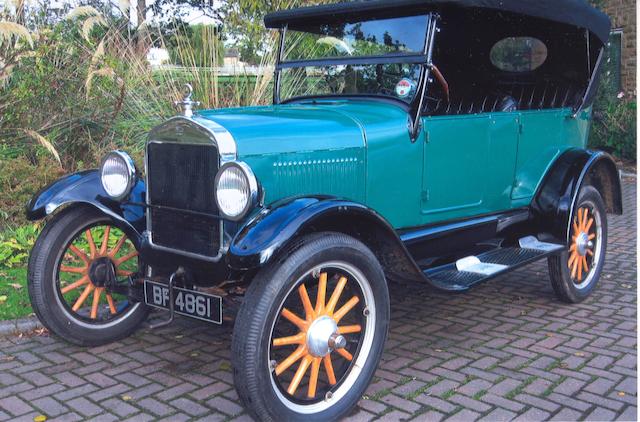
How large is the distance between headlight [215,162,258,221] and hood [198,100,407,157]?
0.19 meters

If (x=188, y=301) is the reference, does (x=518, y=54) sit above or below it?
above

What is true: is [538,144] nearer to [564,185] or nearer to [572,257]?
[564,185]

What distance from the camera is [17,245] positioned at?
5.10 meters

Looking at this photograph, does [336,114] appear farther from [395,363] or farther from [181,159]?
[395,363]

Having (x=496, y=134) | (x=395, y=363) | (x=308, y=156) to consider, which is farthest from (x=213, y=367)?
(x=496, y=134)

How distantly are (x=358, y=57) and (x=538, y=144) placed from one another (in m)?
1.47

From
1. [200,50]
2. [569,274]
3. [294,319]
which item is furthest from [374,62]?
[200,50]

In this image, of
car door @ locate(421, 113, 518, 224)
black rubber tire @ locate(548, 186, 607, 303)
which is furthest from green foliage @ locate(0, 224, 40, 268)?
black rubber tire @ locate(548, 186, 607, 303)

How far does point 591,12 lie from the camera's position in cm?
452

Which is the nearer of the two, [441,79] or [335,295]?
[335,295]

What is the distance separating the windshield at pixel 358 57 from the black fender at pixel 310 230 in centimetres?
92

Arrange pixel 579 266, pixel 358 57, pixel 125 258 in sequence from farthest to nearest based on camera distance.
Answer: pixel 579 266
pixel 358 57
pixel 125 258

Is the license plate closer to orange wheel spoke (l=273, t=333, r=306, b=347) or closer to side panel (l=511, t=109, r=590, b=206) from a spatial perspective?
orange wheel spoke (l=273, t=333, r=306, b=347)

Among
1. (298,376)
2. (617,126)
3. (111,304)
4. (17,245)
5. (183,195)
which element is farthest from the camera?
(617,126)
